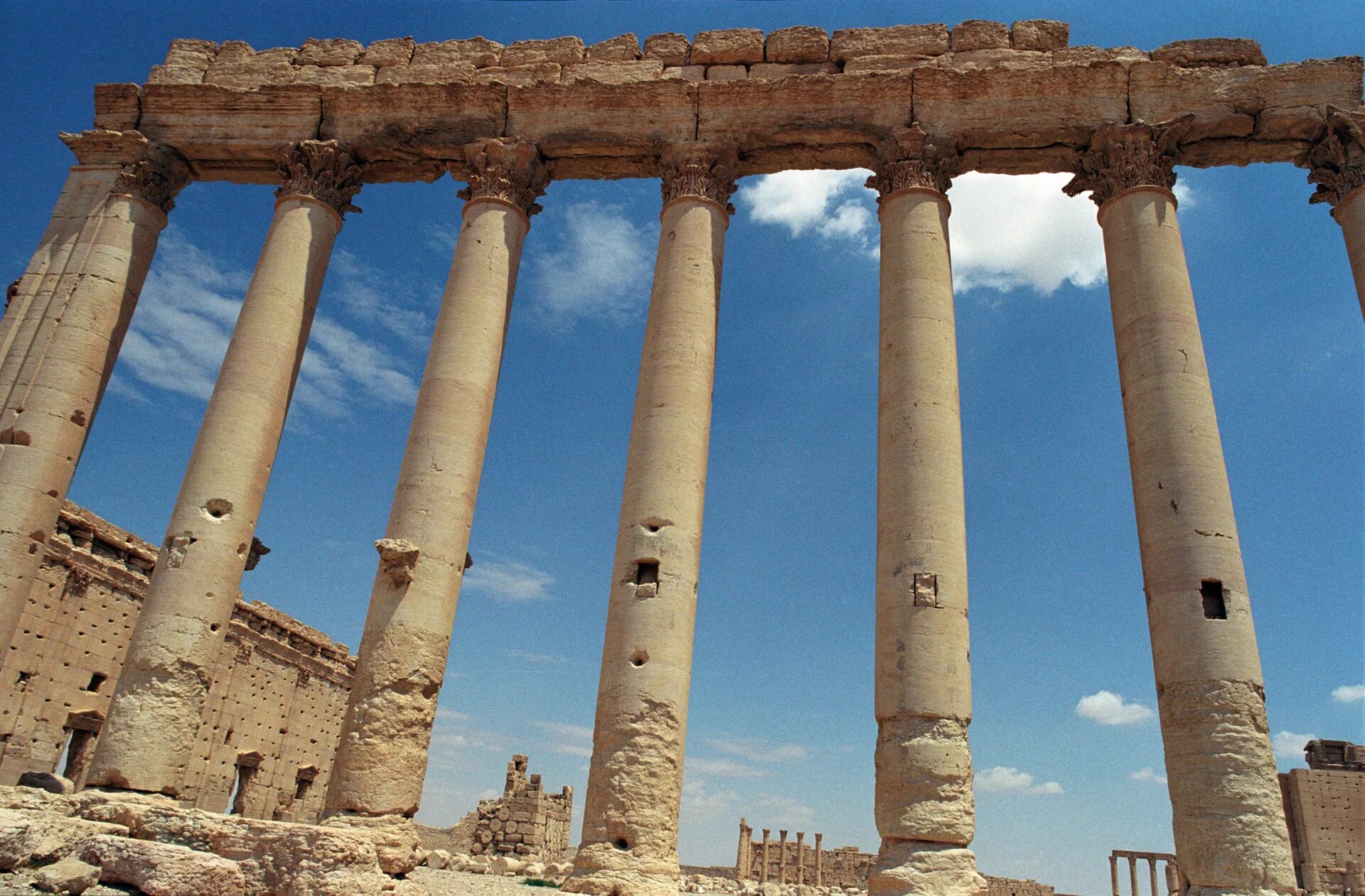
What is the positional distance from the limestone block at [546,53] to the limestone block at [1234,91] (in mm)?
10092

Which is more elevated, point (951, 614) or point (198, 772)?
point (951, 614)

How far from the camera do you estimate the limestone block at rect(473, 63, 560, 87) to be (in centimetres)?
1861

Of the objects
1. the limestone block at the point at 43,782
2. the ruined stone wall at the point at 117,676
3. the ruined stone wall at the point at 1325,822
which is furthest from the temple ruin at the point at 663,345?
the ruined stone wall at the point at 1325,822

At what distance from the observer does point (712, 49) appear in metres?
18.4

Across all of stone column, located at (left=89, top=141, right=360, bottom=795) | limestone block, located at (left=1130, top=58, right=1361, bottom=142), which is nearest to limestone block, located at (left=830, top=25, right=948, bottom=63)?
limestone block, located at (left=1130, top=58, right=1361, bottom=142)

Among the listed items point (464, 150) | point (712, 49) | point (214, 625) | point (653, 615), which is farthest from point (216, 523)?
point (712, 49)

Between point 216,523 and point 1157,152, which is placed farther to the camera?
point 1157,152

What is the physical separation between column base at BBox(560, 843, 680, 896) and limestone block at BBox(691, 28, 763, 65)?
13.7 meters

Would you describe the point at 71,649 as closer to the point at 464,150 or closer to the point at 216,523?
the point at 216,523

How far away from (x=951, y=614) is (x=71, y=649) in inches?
721

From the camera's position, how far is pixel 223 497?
1511 centimetres

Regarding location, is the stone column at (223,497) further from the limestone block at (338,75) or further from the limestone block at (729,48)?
the limestone block at (729,48)

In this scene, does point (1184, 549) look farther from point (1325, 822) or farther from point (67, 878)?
point (1325, 822)

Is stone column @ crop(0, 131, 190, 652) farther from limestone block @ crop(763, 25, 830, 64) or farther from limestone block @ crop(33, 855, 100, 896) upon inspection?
limestone block @ crop(763, 25, 830, 64)
